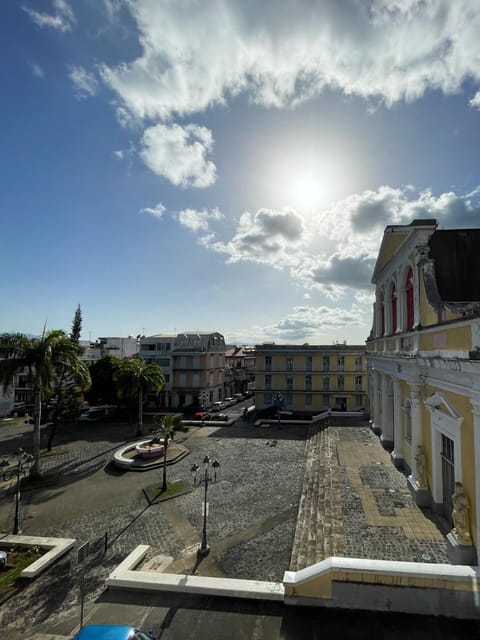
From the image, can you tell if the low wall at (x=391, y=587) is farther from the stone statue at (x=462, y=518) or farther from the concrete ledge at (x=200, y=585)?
the stone statue at (x=462, y=518)

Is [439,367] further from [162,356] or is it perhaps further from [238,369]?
[238,369]

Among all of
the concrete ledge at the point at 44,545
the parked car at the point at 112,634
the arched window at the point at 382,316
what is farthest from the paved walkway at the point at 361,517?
the concrete ledge at the point at 44,545

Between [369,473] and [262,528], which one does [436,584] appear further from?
[369,473]

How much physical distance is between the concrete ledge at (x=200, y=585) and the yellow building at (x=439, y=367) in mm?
4848

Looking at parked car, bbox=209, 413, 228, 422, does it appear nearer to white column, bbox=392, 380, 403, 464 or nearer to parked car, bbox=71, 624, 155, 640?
white column, bbox=392, 380, 403, 464

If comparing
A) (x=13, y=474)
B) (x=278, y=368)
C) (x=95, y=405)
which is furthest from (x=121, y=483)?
(x=278, y=368)

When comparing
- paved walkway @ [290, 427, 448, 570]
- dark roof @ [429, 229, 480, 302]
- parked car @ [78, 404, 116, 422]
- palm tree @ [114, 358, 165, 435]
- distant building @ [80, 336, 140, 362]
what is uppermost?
dark roof @ [429, 229, 480, 302]

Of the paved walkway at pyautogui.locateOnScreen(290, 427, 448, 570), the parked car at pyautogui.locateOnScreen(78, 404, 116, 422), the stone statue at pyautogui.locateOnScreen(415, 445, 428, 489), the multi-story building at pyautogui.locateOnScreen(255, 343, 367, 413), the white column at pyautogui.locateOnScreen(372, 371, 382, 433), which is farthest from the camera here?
the multi-story building at pyautogui.locateOnScreen(255, 343, 367, 413)

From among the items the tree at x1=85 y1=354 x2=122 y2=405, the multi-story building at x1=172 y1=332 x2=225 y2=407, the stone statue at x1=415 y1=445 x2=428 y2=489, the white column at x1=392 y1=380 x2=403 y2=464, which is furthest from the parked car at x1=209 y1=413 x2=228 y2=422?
the stone statue at x1=415 y1=445 x2=428 y2=489

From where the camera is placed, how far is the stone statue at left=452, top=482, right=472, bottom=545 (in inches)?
314

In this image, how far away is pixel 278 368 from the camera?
39156 mm

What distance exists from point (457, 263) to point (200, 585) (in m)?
13.4

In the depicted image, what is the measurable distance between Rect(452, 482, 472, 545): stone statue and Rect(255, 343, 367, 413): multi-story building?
30.0 metres

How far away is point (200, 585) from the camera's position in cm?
783
